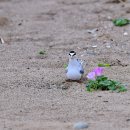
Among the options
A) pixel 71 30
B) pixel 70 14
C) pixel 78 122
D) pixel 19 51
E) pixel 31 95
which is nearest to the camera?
pixel 78 122

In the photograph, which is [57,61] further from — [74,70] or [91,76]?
[91,76]

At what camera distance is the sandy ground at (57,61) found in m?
4.93

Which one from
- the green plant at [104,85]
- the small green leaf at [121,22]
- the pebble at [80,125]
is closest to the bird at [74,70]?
the green plant at [104,85]

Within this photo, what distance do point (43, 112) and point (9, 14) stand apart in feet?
17.3

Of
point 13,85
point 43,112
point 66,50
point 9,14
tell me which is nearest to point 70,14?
point 9,14

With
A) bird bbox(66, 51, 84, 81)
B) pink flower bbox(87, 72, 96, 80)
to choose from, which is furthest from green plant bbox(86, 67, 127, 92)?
bird bbox(66, 51, 84, 81)

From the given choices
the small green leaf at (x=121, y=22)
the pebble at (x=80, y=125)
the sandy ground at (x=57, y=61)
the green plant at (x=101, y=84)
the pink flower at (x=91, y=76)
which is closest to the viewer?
the pebble at (x=80, y=125)

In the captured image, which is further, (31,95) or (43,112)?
(31,95)

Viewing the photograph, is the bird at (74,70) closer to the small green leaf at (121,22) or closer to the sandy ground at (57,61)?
the sandy ground at (57,61)

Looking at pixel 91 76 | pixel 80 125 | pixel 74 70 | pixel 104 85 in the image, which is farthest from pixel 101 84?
pixel 80 125

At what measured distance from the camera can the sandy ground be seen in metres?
4.93

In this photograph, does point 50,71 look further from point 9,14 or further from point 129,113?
point 9,14

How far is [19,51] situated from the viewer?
755 cm

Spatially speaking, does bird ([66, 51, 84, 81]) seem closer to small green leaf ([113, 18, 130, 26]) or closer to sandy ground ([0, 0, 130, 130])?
sandy ground ([0, 0, 130, 130])
